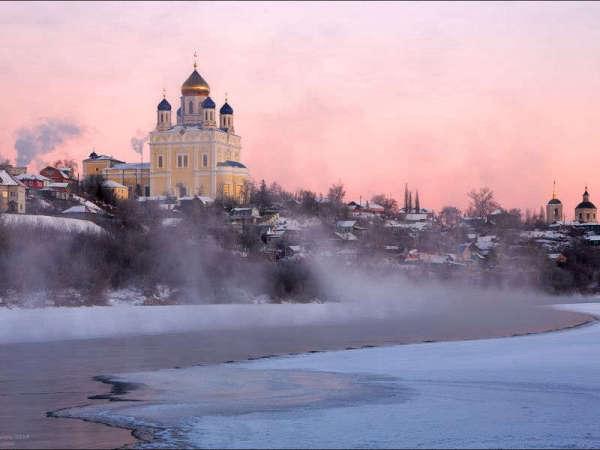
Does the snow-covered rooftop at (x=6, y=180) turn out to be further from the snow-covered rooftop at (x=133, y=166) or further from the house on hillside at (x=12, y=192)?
the snow-covered rooftop at (x=133, y=166)

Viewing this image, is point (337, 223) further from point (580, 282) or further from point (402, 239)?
point (580, 282)

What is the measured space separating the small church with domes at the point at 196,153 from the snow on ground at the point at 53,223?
53805mm

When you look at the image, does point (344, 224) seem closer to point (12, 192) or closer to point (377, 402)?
point (12, 192)

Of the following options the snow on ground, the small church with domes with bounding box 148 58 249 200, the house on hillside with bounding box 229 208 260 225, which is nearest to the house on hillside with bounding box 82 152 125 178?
the small church with domes with bounding box 148 58 249 200

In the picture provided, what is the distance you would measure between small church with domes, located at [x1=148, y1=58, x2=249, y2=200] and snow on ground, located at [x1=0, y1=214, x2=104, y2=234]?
53.8 metres

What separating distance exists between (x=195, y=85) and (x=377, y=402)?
10108cm

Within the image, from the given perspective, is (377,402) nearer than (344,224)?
Yes

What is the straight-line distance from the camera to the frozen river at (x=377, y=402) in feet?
37.5

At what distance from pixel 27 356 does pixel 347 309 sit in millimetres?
24319

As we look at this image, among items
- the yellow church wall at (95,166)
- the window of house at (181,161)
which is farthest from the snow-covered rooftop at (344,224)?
the yellow church wall at (95,166)

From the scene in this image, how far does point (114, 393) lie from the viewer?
1515 cm

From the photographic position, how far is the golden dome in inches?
4422

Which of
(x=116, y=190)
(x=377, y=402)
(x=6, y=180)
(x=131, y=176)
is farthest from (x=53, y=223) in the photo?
(x=131, y=176)

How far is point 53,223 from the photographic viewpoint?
51.7 m
